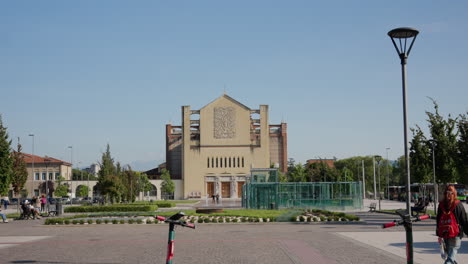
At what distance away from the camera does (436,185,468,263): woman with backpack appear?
10.1 meters

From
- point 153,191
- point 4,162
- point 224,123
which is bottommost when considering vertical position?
point 153,191

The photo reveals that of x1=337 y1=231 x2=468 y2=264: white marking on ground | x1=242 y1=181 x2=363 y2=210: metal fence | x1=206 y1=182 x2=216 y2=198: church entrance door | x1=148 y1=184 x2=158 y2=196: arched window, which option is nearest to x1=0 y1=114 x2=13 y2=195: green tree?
x1=242 y1=181 x2=363 y2=210: metal fence

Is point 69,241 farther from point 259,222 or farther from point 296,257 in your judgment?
point 259,222

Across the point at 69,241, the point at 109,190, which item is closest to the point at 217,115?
the point at 109,190

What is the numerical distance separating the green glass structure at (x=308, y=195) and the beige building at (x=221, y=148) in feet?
172

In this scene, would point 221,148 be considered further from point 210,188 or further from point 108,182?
point 108,182

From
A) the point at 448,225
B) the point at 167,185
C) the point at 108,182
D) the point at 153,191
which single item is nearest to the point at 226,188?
the point at 167,185

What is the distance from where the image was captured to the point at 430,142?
35.5 metres

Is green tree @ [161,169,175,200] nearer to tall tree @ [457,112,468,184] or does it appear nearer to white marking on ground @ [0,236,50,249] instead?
tall tree @ [457,112,468,184]

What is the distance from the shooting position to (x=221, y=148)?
104 metres

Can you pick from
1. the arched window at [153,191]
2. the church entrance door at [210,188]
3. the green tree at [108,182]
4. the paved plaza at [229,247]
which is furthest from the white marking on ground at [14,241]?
the arched window at [153,191]

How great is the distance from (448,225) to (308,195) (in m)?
39.5

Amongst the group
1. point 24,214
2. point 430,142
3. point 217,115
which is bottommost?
point 24,214

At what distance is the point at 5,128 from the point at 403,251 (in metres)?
32.3
